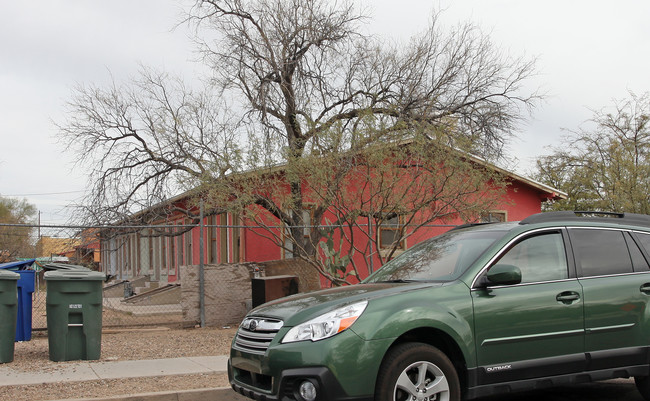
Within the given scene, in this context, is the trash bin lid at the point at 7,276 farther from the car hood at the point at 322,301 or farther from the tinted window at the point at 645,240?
the tinted window at the point at 645,240

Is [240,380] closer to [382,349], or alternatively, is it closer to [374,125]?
[382,349]

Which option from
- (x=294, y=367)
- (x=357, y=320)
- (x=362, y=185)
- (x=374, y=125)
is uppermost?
(x=374, y=125)

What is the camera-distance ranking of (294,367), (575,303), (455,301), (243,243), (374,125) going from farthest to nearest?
1. (243,243)
2. (374,125)
3. (575,303)
4. (455,301)
5. (294,367)

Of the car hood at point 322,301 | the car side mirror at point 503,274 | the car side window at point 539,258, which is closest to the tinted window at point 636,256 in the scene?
the car side window at point 539,258

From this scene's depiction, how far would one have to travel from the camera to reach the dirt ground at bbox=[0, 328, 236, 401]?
22.4 ft

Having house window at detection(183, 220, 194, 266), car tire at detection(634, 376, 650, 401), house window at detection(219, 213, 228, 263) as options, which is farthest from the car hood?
house window at detection(183, 220, 194, 266)

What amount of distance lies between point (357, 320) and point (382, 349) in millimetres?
279

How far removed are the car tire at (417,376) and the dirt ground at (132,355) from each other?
2.86m

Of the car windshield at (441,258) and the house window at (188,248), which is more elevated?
the house window at (188,248)

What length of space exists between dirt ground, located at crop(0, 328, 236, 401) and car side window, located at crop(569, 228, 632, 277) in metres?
3.97

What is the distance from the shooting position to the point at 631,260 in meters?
6.13

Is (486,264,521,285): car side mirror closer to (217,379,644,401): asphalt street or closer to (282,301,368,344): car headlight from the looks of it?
(282,301,368,344): car headlight

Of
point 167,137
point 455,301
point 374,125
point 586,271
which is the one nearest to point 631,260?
point 586,271

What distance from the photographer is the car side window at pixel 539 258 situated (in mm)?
5639
